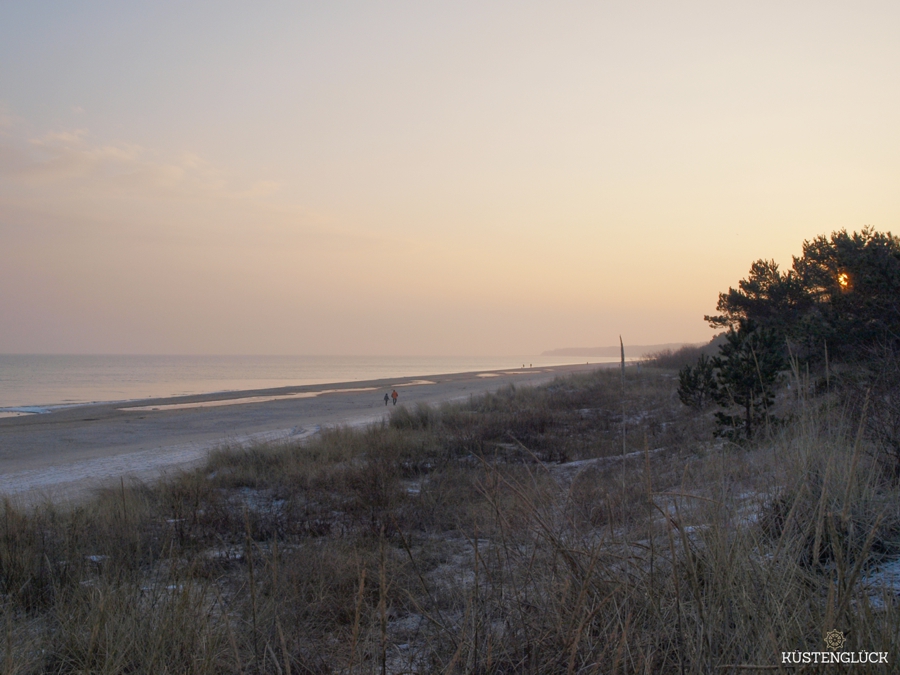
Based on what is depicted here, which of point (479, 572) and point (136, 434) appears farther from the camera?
point (136, 434)

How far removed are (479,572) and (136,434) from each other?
2343 centimetres

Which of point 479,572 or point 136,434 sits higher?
point 479,572

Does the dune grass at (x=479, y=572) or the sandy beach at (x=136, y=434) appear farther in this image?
the sandy beach at (x=136, y=434)

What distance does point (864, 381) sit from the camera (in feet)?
21.8

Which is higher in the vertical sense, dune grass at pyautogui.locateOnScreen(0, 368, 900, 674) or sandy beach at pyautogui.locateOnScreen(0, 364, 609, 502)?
dune grass at pyautogui.locateOnScreen(0, 368, 900, 674)

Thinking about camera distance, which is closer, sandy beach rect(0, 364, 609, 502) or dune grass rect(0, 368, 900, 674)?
dune grass rect(0, 368, 900, 674)

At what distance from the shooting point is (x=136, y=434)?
76.0ft

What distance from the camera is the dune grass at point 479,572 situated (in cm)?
215

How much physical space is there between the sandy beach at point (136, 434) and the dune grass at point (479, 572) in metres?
5.03

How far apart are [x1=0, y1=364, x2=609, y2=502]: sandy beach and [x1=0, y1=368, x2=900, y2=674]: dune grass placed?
16.5 ft

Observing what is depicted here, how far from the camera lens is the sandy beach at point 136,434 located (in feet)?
46.0

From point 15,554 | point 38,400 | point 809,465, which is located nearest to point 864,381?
point 809,465

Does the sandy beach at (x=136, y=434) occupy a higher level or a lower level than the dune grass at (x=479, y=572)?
lower

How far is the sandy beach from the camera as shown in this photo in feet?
46.0
